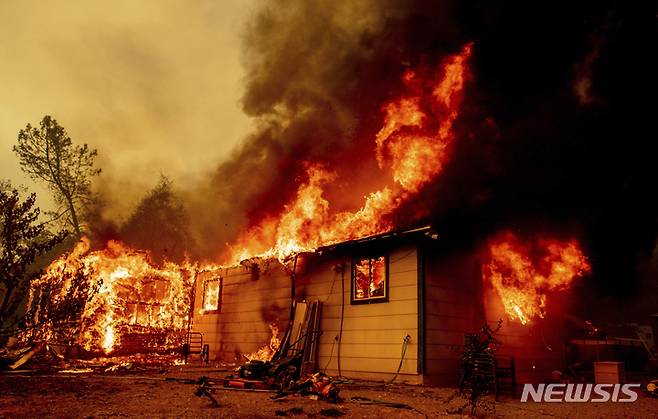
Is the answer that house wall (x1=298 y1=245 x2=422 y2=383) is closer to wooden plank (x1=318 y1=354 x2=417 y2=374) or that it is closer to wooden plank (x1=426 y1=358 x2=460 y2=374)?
wooden plank (x1=318 y1=354 x2=417 y2=374)

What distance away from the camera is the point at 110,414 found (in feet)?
22.9

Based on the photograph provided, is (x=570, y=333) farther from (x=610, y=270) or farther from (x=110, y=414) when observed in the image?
(x=110, y=414)

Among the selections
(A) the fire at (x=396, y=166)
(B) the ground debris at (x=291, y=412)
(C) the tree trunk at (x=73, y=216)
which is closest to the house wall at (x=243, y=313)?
(A) the fire at (x=396, y=166)

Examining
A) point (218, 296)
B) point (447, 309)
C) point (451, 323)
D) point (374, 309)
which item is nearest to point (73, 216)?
point (218, 296)

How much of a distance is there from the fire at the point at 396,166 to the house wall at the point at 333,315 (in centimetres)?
107

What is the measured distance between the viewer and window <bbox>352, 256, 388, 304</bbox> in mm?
13008

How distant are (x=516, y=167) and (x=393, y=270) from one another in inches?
292

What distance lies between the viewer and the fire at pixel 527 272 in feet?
47.8

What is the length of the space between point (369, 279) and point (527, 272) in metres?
5.54

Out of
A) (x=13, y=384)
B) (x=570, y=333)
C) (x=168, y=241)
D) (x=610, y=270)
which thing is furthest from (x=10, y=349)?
(x=168, y=241)

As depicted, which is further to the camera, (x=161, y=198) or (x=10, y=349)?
(x=161, y=198)

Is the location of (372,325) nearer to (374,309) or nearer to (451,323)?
(374,309)

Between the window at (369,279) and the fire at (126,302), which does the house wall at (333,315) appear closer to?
the window at (369,279)

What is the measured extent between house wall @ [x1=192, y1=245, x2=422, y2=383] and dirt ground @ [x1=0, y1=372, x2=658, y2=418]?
1392 mm
